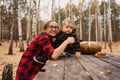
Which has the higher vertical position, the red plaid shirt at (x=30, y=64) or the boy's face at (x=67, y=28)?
the boy's face at (x=67, y=28)

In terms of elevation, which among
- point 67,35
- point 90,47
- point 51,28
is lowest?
point 90,47

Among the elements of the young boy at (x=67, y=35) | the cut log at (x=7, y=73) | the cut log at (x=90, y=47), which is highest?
the young boy at (x=67, y=35)

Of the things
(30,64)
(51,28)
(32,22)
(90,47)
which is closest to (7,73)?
(30,64)

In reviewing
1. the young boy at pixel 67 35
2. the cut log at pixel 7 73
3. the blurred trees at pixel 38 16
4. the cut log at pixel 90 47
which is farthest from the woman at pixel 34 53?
the blurred trees at pixel 38 16

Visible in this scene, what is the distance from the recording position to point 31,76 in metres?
3.09

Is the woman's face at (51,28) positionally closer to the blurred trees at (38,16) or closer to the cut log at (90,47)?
the cut log at (90,47)

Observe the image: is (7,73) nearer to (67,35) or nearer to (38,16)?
(67,35)

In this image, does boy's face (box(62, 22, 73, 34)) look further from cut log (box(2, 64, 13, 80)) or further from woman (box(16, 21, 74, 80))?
woman (box(16, 21, 74, 80))

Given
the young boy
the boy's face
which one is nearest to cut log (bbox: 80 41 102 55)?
the young boy

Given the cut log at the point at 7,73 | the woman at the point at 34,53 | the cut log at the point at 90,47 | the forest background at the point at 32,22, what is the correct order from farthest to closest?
the forest background at the point at 32,22 < the cut log at the point at 90,47 < the cut log at the point at 7,73 < the woman at the point at 34,53

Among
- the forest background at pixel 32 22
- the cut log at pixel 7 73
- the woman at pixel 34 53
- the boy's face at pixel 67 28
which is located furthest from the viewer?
the forest background at pixel 32 22

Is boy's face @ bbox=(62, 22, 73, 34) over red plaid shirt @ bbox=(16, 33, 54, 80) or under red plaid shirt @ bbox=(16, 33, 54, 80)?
over

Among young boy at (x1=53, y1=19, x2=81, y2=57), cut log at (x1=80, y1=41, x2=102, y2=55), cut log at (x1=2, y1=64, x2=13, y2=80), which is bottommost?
cut log at (x1=2, y1=64, x2=13, y2=80)

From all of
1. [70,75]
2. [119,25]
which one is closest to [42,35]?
[70,75]
